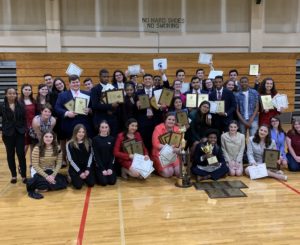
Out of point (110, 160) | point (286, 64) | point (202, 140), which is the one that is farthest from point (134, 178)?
point (286, 64)

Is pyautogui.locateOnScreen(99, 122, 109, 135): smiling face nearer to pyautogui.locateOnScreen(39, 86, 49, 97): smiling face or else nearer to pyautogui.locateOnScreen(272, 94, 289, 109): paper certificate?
pyautogui.locateOnScreen(39, 86, 49, 97): smiling face

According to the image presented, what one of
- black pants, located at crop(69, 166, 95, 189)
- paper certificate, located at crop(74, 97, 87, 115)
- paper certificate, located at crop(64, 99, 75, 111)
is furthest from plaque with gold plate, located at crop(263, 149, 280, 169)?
paper certificate, located at crop(64, 99, 75, 111)

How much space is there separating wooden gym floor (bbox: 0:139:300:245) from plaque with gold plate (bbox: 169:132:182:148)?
592 mm

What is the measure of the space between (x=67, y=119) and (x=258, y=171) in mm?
2789

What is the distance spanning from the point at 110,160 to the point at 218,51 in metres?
6.72

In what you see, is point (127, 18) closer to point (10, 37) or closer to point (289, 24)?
point (10, 37)

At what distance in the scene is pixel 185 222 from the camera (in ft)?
10.6

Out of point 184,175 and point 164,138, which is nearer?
point 184,175

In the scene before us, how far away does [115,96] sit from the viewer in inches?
183

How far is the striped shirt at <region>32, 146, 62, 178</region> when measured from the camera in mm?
4160

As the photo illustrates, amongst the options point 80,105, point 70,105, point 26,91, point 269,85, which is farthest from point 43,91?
point 269,85

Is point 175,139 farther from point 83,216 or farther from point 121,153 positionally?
point 83,216

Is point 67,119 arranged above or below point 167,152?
above

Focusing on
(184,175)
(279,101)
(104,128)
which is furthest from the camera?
(279,101)
